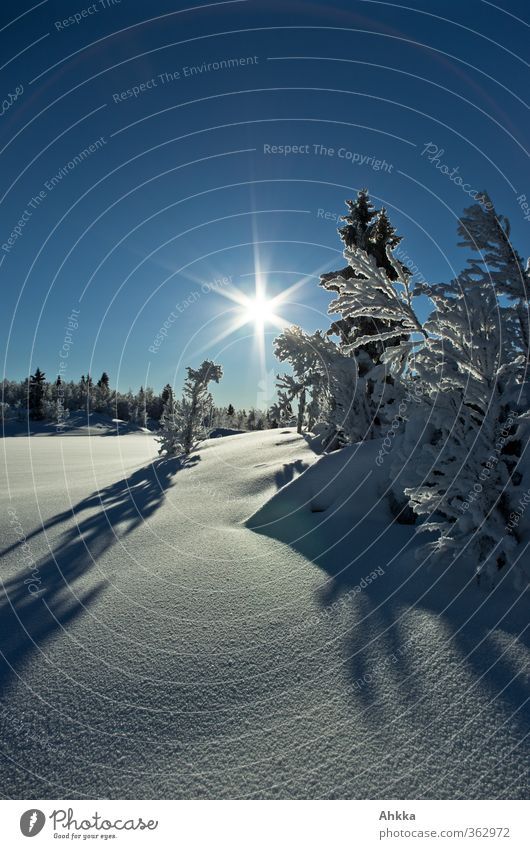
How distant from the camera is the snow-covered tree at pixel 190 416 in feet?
56.0

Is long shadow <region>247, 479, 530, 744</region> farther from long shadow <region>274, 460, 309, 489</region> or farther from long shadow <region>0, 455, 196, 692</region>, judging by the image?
long shadow <region>274, 460, 309, 489</region>

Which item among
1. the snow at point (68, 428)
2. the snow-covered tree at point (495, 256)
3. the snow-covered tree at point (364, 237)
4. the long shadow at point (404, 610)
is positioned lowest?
the snow at point (68, 428)

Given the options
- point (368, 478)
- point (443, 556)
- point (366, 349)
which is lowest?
point (443, 556)

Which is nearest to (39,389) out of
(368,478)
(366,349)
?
(366,349)

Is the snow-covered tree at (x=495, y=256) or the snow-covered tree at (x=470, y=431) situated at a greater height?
the snow-covered tree at (x=495, y=256)

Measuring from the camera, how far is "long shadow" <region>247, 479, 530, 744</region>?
1.86 metres

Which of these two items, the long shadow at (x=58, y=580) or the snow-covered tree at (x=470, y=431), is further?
the snow-covered tree at (x=470, y=431)

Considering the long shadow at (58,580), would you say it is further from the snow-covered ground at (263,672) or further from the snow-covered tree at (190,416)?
the snow-covered tree at (190,416)

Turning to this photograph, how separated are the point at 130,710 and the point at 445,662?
162cm

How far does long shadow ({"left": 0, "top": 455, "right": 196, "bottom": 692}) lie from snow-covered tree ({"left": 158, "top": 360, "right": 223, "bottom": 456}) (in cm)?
1022

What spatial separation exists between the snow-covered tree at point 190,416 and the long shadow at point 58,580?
402 inches

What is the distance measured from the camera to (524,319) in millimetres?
3299

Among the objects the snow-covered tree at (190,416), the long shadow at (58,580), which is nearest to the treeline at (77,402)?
the snow-covered tree at (190,416)

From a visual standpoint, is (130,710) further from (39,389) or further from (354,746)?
(39,389)
